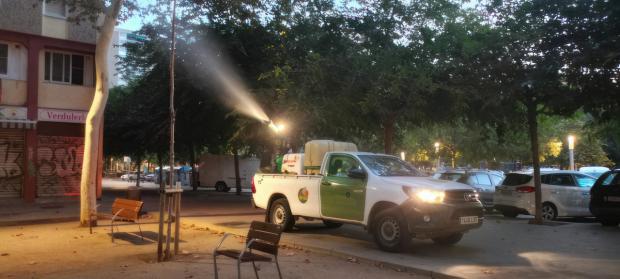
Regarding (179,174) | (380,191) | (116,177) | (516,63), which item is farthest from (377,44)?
(116,177)

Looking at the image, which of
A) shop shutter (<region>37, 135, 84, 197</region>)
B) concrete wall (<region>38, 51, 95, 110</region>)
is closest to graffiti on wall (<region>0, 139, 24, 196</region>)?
shop shutter (<region>37, 135, 84, 197</region>)

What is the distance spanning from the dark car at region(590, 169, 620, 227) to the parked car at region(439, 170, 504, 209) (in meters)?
5.11

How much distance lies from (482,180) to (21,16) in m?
16.7

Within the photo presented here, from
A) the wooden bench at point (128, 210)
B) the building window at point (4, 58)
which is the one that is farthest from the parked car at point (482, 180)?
the building window at point (4, 58)

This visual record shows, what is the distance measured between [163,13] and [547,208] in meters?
12.0

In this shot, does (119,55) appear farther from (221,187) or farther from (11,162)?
(221,187)

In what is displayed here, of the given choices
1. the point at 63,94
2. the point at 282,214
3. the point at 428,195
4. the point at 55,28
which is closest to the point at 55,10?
the point at 55,28

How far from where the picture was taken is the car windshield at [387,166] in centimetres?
1040

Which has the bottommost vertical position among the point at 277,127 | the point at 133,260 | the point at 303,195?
the point at 133,260

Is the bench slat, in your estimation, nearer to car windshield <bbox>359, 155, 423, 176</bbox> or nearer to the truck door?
the truck door

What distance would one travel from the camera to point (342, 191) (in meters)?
10.6

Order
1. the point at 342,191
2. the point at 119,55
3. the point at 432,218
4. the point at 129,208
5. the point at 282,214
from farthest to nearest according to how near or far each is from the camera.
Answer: the point at 119,55
the point at 282,214
the point at 129,208
the point at 342,191
the point at 432,218

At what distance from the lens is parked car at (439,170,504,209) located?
1877 centimetres

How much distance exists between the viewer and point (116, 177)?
2771 inches
